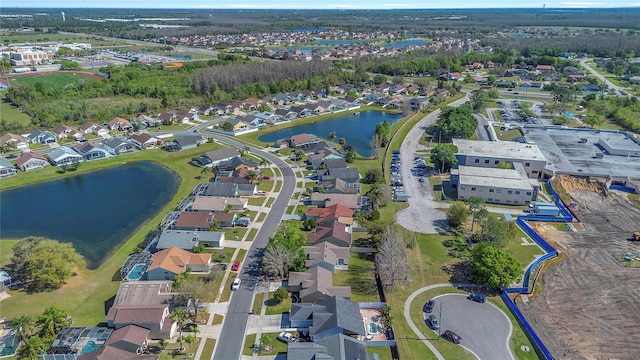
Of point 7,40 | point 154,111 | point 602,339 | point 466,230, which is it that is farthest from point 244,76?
point 7,40

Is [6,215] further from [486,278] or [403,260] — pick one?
[486,278]

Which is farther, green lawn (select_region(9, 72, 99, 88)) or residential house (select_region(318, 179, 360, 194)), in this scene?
green lawn (select_region(9, 72, 99, 88))

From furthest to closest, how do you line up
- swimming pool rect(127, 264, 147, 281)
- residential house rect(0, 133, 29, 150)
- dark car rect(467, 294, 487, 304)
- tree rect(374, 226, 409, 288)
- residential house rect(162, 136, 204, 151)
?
residential house rect(162, 136, 204, 151) < residential house rect(0, 133, 29, 150) < swimming pool rect(127, 264, 147, 281) < tree rect(374, 226, 409, 288) < dark car rect(467, 294, 487, 304)

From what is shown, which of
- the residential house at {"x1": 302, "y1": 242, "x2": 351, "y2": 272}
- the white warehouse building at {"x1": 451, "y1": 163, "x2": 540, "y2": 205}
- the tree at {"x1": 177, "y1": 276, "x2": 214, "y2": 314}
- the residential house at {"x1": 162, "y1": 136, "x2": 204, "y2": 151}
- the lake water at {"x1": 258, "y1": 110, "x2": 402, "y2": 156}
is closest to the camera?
the tree at {"x1": 177, "y1": 276, "x2": 214, "y2": 314}

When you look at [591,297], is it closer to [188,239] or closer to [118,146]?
[188,239]

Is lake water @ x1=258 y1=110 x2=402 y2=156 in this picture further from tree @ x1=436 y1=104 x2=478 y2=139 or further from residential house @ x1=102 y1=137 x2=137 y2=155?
residential house @ x1=102 y1=137 x2=137 y2=155

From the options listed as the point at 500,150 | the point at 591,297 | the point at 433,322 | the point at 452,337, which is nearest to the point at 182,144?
the point at 500,150

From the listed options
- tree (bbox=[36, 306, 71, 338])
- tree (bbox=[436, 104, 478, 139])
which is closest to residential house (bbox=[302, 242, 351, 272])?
tree (bbox=[36, 306, 71, 338])

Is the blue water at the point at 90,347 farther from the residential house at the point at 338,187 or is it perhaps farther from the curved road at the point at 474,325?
the residential house at the point at 338,187
